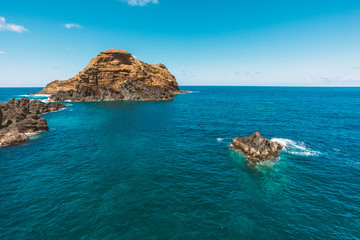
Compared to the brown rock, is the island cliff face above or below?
above

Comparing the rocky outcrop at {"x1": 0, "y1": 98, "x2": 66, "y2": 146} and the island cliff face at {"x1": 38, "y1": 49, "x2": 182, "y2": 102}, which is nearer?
the rocky outcrop at {"x1": 0, "y1": 98, "x2": 66, "y2": 146}

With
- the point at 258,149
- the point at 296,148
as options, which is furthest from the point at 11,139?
the point at 296,148

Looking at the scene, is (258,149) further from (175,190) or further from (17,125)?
(17,125)

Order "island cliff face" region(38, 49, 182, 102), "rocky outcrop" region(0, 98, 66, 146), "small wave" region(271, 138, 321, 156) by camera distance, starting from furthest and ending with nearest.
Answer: "island cliff face" region(38, 49, 182, 102), "rocky outcrop" region(0, 98, 66, 146), "small wave" region(271, 138, 321, 156)

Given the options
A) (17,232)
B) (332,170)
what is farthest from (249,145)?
(17,232)

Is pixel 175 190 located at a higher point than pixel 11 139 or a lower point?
lower

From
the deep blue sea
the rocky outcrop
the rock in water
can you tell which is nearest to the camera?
the deep blue sea

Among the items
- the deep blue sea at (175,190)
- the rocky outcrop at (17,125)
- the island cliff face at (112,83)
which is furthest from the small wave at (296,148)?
the island cliff face at (112,83)

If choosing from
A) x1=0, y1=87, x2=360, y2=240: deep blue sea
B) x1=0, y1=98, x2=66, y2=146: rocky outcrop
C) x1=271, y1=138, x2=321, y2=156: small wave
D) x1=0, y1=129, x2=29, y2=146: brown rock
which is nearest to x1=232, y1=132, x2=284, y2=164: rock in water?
x1=0, y1=87, x2=360, y2=240: deep blue sea

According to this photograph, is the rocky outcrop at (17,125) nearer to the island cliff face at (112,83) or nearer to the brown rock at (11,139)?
the brown rock at (11,139)

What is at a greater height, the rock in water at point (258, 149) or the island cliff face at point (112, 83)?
the island cliff face at point (112, 83)

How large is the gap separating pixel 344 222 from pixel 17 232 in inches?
1129

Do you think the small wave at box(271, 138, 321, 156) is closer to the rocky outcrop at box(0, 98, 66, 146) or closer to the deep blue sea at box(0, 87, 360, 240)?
the deep blue sea at box(0, 87, 360, 240)

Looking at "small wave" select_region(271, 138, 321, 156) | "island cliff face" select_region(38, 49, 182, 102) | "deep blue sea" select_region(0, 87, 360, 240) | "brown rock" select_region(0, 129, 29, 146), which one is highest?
"island cliff face" select_region(38, 49, 182, 102)
